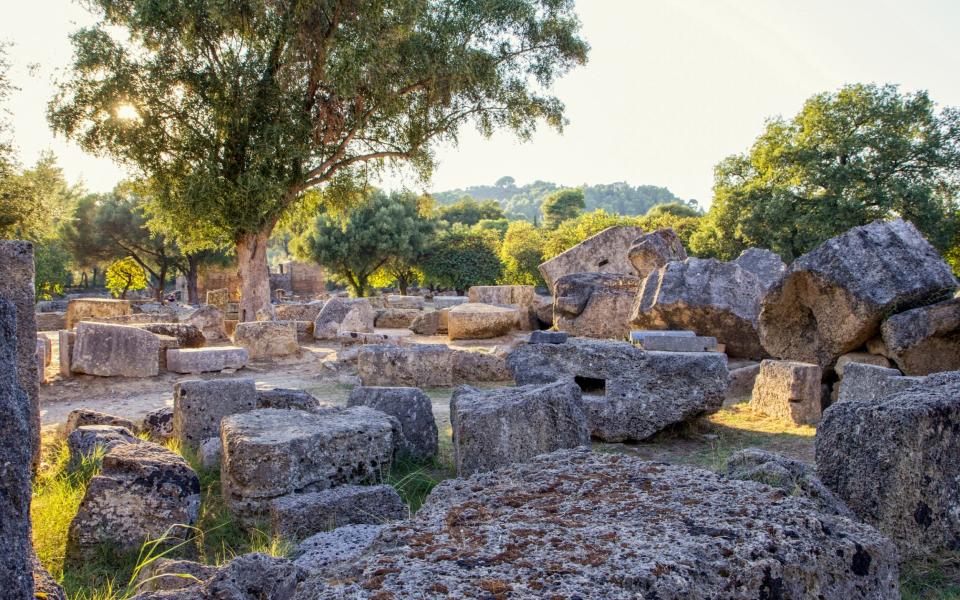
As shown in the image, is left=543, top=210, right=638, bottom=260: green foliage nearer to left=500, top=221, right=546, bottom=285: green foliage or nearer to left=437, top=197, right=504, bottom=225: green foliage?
left=500, top=221, right=546, bottom=285: green foliage

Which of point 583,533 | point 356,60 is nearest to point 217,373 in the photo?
point 356,60

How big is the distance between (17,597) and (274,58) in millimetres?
16437

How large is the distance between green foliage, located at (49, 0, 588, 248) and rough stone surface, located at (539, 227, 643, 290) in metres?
4.21

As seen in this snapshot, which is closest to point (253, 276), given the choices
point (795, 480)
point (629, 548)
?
point (795, 480)

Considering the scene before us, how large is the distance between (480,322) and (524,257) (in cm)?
2052

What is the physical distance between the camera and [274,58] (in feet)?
53.4

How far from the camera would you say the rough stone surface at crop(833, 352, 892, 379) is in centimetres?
716

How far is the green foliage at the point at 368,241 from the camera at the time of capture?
38.4 metres

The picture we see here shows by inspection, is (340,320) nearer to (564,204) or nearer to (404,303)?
(404,303)

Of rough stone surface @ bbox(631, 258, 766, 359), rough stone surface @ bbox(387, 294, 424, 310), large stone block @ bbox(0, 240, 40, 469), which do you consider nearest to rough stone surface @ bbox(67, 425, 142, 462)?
large stone block @ bbox(0, 240, 40, 469)

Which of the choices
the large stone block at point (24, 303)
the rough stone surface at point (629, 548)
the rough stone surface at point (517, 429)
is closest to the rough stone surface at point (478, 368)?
the rough stone surface at point (517, 429)

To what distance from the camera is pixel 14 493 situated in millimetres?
1758

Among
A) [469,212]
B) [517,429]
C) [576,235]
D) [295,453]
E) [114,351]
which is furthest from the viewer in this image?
[469,212]

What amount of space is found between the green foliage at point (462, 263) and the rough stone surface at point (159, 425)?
32.0 meters
